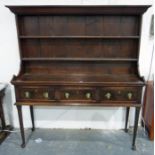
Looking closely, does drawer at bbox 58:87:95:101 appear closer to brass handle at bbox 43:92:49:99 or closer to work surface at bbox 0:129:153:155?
brass handle at bbox 43:92:49:99

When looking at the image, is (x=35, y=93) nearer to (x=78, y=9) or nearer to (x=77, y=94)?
(x=77, y=94)

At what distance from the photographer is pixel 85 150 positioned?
203cm

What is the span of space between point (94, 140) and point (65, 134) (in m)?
0.39

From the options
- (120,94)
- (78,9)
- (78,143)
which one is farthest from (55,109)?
(78,9)

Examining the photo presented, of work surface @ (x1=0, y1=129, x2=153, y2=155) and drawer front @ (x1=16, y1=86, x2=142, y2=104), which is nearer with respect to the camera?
drawer front @ (x1=16, y1=86, x2=142, y2=104)

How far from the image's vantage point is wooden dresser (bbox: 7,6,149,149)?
181 centimetres

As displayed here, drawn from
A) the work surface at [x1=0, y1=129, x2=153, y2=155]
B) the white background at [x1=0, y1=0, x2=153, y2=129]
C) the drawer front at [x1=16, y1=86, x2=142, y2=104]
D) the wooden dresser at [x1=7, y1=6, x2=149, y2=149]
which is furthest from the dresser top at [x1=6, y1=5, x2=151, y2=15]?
the work surface at [x1=0, y1=129, x2=153, y2=155]

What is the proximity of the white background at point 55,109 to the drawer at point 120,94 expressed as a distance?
1.71ft

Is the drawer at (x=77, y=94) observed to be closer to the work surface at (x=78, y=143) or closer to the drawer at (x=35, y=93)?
the drawer at (x=35, y=93)

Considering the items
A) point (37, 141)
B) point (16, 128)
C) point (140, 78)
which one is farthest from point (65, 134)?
point (140, 78)

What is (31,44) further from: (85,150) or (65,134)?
(85,150)

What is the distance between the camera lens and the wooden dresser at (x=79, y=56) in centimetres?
181

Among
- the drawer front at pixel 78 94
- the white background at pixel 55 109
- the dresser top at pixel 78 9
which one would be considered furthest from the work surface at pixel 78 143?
the dresser top at pixel 78 9

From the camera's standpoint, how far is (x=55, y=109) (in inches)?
94.0
